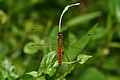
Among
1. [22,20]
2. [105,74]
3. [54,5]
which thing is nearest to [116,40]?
[105,74]

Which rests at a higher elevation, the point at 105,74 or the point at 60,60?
the point at 60,60

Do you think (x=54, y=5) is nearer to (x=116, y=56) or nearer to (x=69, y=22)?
(x=69, y=22)

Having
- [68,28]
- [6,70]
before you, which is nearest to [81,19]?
[68,28]

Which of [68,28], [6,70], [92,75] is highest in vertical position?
[68,28]

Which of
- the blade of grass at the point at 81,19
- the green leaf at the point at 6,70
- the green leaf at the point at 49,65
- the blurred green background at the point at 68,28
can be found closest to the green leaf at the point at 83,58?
the green leaf at the point at 49,65

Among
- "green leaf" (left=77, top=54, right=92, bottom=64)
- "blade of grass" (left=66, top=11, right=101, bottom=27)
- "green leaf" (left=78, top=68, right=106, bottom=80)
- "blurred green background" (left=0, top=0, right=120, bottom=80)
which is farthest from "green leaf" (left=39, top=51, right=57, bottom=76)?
"blade of grass" (left=66, top=11, right=101, bottom=27)

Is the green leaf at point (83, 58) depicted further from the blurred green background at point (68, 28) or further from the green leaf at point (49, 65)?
the blurred green background at point (68, 28)

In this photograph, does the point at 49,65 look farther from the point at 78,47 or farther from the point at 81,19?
the point at 81,19

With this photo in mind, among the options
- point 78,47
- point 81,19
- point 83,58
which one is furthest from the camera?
point 81,19
